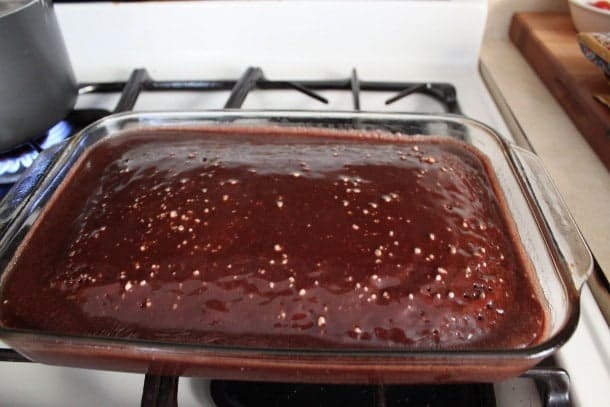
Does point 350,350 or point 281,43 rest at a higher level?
point 281,43

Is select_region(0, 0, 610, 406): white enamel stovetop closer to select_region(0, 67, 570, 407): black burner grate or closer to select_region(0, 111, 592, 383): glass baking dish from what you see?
select_region(0, 111, 592, 383): glass baking dish

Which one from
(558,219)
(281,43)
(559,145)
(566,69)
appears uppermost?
(281,43)

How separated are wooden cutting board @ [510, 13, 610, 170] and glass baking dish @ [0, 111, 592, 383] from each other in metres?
0.23

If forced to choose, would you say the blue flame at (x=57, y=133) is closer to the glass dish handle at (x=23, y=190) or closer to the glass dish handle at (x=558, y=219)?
the glass dish handle at (x=23, y=190)

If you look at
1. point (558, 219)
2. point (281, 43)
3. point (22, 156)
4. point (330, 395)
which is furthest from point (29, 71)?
point (558, 219)

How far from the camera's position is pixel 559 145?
2.67ft

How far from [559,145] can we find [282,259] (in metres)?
0.54

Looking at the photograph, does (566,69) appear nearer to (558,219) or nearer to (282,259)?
(558,219)

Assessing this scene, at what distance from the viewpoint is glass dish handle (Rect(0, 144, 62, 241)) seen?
60 centimetres

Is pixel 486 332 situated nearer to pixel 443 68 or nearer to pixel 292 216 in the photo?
pixel 292 216

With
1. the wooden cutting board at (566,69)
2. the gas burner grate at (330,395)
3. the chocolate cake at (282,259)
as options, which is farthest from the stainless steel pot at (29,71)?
the wooden cutting board at (566,69)

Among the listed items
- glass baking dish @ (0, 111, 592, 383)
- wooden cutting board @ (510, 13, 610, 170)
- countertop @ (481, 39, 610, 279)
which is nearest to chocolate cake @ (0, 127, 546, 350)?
glass baking dish @ (0, 111, 592, 383)

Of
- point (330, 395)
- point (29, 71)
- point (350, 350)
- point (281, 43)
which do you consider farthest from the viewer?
point (281, 43)

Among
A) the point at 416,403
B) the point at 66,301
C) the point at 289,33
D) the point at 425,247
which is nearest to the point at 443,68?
the point at 289,33
